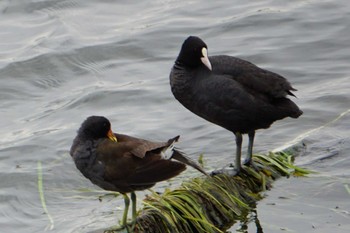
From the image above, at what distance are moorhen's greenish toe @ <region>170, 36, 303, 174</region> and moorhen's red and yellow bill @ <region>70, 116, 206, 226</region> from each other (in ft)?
3.49

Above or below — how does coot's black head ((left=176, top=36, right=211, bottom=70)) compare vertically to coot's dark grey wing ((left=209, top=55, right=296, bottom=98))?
above

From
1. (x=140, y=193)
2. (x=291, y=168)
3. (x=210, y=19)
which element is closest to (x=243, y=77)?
(x=291, y=168)

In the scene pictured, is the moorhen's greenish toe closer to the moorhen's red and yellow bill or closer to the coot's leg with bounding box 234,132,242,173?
the coot's leg with bounding box 234,132,242,173

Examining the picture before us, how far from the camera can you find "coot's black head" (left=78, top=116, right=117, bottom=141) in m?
6.35

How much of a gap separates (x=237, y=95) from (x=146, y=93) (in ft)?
13.0

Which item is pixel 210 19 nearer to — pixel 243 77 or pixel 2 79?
pixel 2 79

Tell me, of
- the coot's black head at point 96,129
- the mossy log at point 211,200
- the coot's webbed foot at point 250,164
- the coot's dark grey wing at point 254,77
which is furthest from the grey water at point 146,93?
the coot's black head at point 96,129

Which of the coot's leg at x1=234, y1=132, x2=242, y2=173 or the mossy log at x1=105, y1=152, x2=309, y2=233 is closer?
the mossy log at x1=105, y1=152, x2=309, y2=233

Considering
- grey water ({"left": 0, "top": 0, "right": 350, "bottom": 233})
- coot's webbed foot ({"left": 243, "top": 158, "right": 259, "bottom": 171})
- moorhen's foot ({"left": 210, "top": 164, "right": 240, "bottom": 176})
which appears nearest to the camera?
moorhen's foot ({"left": 210, "top": 164, "right": 240, "bottom": 176})

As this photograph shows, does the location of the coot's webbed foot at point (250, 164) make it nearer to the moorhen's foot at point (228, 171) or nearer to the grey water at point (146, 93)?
the moorhen's foot at point (228, 171)

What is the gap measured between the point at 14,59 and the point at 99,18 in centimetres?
188

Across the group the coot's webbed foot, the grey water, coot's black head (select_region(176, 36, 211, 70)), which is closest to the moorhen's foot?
the coot's webbed foot

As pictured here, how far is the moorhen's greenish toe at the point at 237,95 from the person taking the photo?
7285 millimetres

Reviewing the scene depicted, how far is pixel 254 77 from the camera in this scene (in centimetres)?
732
